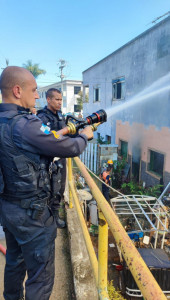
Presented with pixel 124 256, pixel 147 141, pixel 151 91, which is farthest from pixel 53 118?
pixel 147 141

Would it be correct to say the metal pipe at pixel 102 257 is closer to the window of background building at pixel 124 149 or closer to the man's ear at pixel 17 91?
the man's ear at pixel 17 91

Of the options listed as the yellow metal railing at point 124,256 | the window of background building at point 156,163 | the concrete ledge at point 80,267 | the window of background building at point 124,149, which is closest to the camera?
the yellow metal railing at point 124,256

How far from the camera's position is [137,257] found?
796mm

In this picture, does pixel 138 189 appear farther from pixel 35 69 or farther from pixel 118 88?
pixel 35 69

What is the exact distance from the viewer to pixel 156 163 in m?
7.68

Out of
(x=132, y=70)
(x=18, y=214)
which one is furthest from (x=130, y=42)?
(x=18, y=214)

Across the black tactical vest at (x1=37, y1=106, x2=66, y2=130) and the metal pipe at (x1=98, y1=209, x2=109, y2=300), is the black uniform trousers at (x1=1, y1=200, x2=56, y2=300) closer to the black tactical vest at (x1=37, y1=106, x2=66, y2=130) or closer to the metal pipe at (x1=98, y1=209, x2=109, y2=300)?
the metal pipe at (x1=98, y1=209, x2=109, y2=300)

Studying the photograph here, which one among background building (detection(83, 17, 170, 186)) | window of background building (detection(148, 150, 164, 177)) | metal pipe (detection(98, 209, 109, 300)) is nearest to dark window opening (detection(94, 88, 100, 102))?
background building (detection(83, 17, 170, 186))

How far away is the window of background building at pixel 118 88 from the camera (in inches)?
386

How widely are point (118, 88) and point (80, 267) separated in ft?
31.9

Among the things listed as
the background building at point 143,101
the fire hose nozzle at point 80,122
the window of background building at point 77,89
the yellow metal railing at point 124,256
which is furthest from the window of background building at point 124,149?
the window of background building at point 77,89

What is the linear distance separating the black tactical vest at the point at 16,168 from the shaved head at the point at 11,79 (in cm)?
21

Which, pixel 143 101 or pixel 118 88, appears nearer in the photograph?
pixel 143 101

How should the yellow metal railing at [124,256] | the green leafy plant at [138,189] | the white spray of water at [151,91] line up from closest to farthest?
the yellow metal railing at [124,256] → the white spray of water at [151,91] → the green leafy plant at [138,189]
